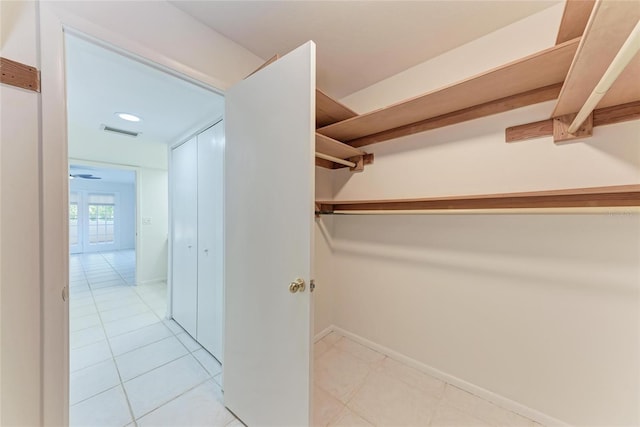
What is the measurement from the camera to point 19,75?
3.02 ft

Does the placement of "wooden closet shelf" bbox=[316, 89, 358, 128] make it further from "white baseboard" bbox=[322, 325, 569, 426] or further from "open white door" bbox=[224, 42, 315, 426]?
"white baseboard" bbox=[322, 325, 569, 426]

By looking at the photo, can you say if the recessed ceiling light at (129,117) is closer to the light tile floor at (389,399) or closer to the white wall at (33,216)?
the white wall at (33,216)

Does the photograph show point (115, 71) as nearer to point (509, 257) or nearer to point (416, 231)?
point (416, 231)

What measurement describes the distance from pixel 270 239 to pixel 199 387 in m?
1.42

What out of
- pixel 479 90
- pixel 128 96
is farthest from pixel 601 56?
pixel 128 96

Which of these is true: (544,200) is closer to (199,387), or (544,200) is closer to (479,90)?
(479,90)

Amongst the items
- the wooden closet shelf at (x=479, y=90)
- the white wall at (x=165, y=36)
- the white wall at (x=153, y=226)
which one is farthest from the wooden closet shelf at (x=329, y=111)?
the white wall at (x=153, y=226)

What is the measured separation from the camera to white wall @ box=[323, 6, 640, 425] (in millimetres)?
1188

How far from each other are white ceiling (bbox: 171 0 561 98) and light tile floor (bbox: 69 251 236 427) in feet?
8.37

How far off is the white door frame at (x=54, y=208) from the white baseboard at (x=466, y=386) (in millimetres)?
1801

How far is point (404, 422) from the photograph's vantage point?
140 centimetres

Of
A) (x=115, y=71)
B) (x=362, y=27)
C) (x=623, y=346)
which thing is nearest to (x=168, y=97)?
(x=115, y=71)

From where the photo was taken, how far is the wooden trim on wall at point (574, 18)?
869 mm

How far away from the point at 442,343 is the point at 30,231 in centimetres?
251
